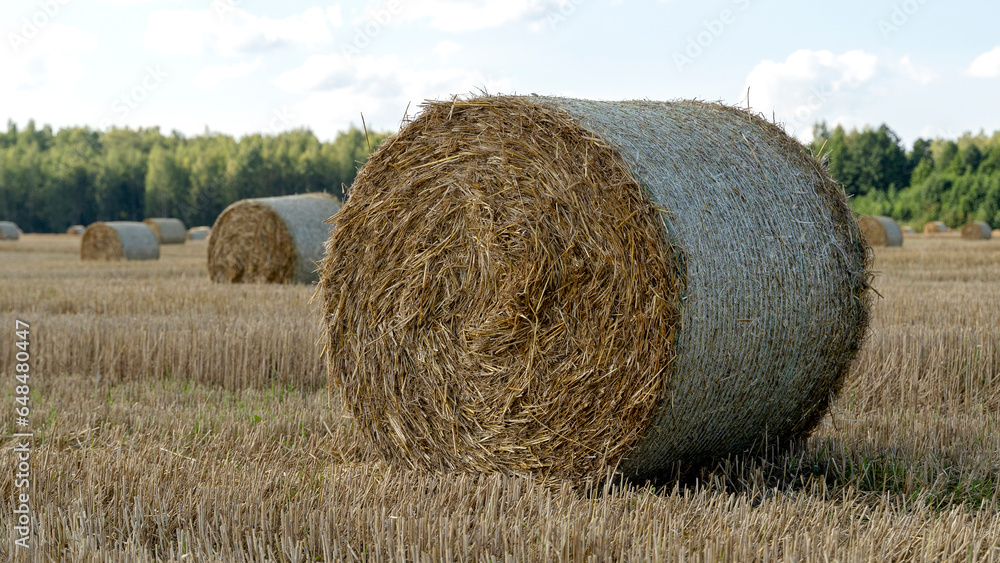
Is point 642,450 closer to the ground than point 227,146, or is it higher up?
closer to the ground

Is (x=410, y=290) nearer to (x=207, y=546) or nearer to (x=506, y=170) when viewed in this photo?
(x=506, y=170)

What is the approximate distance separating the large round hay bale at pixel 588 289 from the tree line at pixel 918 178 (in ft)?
142

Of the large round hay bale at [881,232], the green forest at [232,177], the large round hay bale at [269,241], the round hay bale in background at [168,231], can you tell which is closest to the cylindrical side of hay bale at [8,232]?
the round hay bale in background at [168,231]

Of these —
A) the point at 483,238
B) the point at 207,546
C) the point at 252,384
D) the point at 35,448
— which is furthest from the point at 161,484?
the point at 252,384

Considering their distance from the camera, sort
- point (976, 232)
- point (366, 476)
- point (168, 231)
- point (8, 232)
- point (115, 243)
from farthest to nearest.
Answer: point (8, 232)
point (168, 231)
point (976, 232)
point (115, 243)
point (366, 476)

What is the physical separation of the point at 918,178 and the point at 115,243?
165 feet

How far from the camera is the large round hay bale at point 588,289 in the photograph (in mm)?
3775

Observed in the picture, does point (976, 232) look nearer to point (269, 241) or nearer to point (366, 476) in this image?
point (269, 241)

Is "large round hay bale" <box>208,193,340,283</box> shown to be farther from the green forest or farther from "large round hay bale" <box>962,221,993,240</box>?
the green forest

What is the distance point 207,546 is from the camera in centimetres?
289

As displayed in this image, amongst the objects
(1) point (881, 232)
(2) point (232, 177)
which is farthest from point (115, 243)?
(2) point (232, 177)

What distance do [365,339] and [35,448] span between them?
66.9 inches

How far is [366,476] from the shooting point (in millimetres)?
4156

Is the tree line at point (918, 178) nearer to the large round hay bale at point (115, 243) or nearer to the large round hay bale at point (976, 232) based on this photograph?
the large round hay bale at point (976, 232)
